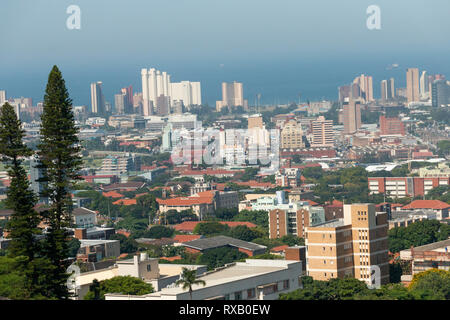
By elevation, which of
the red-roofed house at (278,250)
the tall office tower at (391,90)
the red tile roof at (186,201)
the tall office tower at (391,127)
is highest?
the tall office tower at (391,90)

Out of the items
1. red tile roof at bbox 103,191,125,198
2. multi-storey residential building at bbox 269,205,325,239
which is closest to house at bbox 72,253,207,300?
multi-storey residential building at bbox 269,205,325,239

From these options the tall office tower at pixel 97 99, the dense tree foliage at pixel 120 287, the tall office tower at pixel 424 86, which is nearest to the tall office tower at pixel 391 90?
the tall office tower at pixel 424 86

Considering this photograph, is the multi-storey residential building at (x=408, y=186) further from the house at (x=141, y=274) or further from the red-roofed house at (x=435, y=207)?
the house at (x=141, y=274)

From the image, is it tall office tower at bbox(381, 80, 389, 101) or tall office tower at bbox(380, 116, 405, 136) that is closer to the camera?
tall office tower at bbox(380, 116, 405, 136)

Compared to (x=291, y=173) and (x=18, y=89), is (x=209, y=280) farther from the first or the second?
(x=18, y=89)

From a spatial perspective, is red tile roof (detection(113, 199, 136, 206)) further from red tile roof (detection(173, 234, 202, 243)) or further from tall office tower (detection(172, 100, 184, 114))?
tall office tower (detection(172, 100, 184, 114))

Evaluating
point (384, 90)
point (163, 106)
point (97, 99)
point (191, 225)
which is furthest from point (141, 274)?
point (384, 90)
